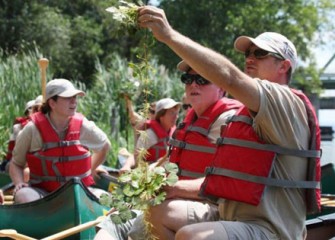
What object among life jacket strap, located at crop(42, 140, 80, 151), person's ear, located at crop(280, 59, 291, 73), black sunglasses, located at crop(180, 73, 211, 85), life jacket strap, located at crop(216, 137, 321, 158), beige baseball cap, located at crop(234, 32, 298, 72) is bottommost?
life jacket strap, located at crop(42, 140, 80, 151)

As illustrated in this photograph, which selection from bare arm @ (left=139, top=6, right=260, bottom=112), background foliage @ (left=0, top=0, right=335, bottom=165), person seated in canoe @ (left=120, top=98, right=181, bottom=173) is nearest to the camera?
bare arm @ (left=139, top=6, right=260, bottom=112)

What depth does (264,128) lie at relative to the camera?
268 centimetres

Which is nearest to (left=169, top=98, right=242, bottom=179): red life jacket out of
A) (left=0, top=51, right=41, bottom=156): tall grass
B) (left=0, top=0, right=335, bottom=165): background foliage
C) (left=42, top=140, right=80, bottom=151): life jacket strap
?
(left=42, top=140, right=80, bottom=151): life jacket strap

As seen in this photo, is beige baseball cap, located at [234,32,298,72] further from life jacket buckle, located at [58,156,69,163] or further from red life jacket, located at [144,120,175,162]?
red life jacket, located at [144,120,175,162]

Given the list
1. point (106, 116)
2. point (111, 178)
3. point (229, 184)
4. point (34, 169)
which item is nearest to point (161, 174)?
point (229, 184)

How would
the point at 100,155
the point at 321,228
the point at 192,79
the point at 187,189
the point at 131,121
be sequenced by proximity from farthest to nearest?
the point at 131,121 < the point at 100,155 < the point at 321,228 < the point at 192,79 < the point at 187,189

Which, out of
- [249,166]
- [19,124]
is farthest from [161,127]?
[249,166]

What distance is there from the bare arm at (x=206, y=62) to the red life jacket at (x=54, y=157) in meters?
3.23

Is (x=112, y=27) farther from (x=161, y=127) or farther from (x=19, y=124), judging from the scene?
(x=161, y=127)

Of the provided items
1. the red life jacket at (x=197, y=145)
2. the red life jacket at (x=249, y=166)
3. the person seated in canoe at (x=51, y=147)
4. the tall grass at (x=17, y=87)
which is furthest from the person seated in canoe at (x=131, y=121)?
the tall grass at (x=17, y=87)

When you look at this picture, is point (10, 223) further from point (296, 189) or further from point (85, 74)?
point (85, 74)

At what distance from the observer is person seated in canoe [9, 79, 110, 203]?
5598 millimetres

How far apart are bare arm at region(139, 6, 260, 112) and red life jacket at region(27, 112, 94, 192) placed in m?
3.23

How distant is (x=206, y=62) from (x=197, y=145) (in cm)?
112
